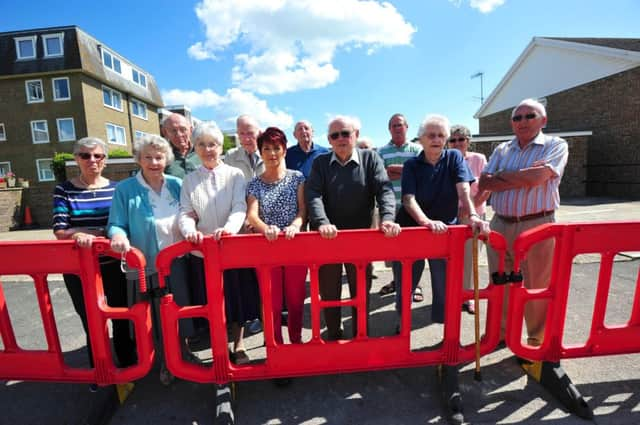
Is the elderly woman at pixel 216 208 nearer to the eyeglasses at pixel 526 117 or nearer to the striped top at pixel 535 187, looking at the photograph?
the striped top at pixel 535 187

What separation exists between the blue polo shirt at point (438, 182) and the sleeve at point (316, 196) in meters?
0.73

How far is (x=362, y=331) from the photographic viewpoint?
2445 mm

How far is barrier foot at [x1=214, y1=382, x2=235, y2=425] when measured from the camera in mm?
2254

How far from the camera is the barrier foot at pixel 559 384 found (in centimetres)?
223

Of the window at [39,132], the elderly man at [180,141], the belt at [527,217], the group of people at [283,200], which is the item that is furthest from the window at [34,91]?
the belt at [527,217]

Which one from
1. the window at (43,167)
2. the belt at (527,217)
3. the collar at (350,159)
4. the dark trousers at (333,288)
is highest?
the window at (43,167)

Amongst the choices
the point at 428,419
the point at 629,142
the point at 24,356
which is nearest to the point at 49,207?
the point at 24,356

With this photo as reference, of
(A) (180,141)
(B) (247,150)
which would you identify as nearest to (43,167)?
(A) (180,141)

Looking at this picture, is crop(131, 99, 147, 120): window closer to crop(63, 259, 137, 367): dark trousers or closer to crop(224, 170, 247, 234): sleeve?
crop(63, 259, 137, 367): dark trousers

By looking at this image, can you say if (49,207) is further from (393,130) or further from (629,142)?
(629,142)

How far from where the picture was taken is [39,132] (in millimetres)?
22297

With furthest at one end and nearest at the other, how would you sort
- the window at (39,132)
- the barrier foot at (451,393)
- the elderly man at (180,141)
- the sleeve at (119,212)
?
the window at (39,132) < the elderly man at (180,141) < the sleeve at (119,212) < the barrier foot at (451,393)

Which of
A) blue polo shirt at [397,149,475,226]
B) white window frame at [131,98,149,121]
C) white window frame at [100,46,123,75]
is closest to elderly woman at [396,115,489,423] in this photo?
blue polo shirt at [397,149,475,226]

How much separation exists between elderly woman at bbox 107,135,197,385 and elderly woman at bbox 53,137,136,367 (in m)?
0.26
